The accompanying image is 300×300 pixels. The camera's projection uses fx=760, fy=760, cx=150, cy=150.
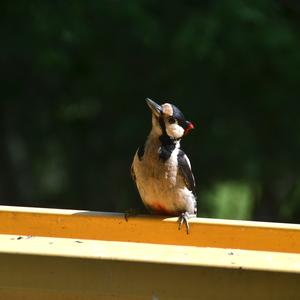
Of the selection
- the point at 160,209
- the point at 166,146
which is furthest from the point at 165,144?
the point at 160,209

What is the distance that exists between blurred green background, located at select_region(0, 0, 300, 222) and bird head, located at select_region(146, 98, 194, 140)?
2141 mm

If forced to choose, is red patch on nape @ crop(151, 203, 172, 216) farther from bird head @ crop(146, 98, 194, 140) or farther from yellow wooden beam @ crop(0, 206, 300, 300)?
yellow wooden beam @ crop(0, 206, 300, 300)

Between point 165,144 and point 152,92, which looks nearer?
point 165,144

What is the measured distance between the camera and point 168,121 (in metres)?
4.32

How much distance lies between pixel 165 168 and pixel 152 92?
3.52 m

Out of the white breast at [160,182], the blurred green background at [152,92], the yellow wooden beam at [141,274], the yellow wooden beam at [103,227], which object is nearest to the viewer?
the yellow wooden beam at [141,274]

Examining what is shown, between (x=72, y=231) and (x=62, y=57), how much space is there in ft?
11.9

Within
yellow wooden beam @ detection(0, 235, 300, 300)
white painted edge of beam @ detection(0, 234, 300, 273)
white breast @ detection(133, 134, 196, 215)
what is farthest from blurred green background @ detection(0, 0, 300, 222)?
yellow wooden beam @ detection(0, 235, 300, 300)

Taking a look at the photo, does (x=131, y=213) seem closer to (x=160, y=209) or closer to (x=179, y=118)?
(x=160, y=209)

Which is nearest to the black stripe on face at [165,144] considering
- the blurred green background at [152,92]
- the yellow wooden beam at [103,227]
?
the yellow wooden beam at [103,227]

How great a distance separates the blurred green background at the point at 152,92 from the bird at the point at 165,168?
2.17 meters

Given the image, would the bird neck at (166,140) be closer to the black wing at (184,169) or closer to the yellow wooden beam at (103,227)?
the black wing at (184,169)

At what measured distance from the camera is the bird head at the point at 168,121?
4.29 m

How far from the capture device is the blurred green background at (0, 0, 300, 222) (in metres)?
6.76
